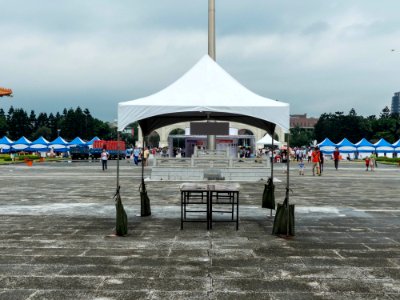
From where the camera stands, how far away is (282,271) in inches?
209

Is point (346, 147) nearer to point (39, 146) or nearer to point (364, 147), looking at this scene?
point (364, 147)

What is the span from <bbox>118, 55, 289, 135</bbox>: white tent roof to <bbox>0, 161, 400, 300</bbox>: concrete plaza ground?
216 cm

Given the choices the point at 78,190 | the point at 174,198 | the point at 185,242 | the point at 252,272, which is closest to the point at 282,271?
the point at 252,272

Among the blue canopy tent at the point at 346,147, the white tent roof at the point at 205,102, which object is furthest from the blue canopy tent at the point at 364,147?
the white tent roof at the point at 205,102

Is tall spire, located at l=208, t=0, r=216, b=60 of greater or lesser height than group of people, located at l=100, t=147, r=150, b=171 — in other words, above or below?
above

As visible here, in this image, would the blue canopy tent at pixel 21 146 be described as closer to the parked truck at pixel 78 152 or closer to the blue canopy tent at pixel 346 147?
the parked truck at pixel 78 152

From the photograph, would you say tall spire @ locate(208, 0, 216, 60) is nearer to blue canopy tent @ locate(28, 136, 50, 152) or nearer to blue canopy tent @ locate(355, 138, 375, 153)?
blue canopy tent @ locate(28, 136, 50, 152)

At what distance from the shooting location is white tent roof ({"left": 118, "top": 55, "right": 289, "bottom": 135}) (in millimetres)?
7395

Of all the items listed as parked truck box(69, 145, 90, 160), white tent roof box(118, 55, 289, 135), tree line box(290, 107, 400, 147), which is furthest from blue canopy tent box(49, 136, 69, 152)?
tree line box(290, 107, 400, 147)

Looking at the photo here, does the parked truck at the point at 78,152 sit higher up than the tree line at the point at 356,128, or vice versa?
the tree line at the point at 356,128

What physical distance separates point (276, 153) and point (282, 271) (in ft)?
147

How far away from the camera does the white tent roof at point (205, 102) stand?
7.39 metres

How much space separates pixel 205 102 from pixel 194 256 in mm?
2895

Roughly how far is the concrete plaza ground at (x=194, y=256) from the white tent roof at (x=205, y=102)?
216 centimetres
